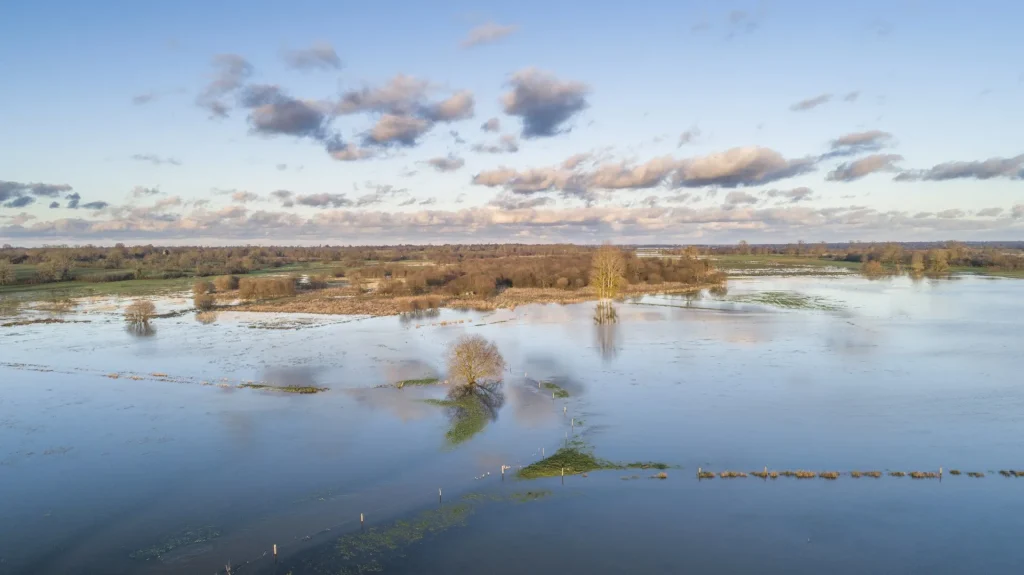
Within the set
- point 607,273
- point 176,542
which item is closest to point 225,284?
point 607,273

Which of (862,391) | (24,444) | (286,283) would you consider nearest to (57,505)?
(24,444)

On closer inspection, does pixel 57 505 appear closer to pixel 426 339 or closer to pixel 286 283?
→ pixel 426 339

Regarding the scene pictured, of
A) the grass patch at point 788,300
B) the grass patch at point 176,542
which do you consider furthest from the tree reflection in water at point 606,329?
the grass patch at point 176,542

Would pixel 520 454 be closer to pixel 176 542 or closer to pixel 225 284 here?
pixel 176 542

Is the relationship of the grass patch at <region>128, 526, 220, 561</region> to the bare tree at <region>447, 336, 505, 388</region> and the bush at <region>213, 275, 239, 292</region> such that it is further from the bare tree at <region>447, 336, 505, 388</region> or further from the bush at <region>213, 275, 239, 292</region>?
the bush at <region>213, 275, 239, 292</region>

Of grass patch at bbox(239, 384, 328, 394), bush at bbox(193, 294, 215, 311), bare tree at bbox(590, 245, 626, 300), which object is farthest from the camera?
bare tree at bbox(590, 245, 626, 300)

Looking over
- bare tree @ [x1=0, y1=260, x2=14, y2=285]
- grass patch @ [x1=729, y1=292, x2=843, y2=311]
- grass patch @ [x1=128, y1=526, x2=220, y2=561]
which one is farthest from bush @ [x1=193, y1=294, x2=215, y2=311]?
grass patch @ [x1=729, y1=292, x2=843, y2=311]
